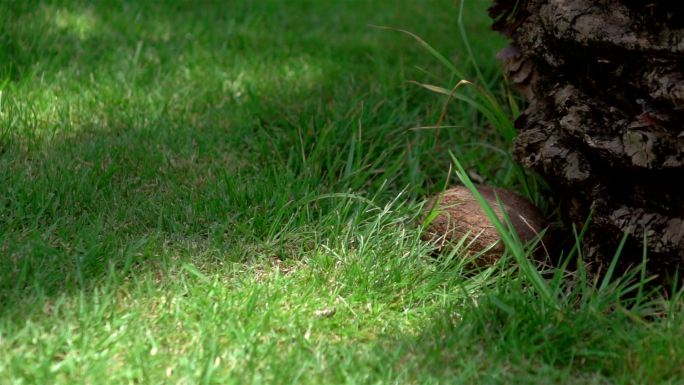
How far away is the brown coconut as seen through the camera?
267cm

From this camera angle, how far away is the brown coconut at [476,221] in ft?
8.75

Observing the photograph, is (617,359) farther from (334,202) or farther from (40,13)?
(40,13)

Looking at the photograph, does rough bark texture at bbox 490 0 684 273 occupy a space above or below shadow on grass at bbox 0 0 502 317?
above

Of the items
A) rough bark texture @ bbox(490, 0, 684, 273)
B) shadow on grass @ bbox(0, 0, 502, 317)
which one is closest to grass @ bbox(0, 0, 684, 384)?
shadow on grass @ bbox(0, 0, 502, 317)

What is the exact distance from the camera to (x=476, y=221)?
2709mm

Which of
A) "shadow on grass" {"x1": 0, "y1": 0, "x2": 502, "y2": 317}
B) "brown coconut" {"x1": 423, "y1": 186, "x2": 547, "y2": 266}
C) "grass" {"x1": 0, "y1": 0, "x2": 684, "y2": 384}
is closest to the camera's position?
"grass" {"x1": 0, "y1": 0, "x2": 684, "y2": 384}

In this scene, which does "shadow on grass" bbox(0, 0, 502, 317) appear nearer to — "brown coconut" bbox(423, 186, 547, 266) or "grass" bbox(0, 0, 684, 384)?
"grass" bbox(0, 0, 684, 384)

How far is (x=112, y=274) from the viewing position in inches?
88.1

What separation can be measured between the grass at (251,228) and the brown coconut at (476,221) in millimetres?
99

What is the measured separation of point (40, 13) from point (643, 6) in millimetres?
2784

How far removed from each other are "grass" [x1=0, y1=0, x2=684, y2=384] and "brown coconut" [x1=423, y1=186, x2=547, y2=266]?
10 cm

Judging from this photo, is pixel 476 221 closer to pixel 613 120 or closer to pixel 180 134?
pixel 613 120

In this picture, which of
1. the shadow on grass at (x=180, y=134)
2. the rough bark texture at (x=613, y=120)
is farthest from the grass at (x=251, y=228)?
the rough bark texture at (x=613, y=120)

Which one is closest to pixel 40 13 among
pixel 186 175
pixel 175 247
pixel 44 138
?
pixel 44 138
